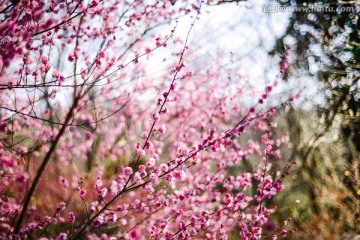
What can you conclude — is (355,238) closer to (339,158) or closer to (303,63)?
(339,158)

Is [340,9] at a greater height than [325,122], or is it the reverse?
[340,9]

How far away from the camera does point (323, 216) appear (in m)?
5.80

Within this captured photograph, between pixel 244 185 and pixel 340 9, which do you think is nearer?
pixel 244 185

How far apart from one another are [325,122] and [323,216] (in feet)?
11.2

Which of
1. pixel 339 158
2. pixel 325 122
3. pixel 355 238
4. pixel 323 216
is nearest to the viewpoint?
pixel 355 238

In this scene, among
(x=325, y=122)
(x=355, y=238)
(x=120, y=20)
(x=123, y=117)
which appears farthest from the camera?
(x=123, y=117)

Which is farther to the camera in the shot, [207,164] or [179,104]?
[179,104]

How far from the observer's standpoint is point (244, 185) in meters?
5.30

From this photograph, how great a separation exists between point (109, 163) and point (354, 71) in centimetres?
762

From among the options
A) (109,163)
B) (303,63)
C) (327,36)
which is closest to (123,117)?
(109,163)

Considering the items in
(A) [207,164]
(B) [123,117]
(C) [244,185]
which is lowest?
(C) [244,185]

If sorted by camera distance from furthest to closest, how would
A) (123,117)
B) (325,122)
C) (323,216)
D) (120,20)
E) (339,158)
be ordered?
(123,117)
(325,122)
(339,158)
(323,216)
(120,20)

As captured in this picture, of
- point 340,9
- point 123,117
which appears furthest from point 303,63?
point 123,117

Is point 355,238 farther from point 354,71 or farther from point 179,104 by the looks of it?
point 179,104
